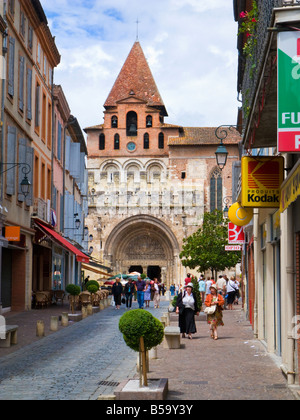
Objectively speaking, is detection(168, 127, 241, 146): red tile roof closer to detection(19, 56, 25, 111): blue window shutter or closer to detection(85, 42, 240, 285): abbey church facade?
detection(85, 42, 240, 285): abbey church facade

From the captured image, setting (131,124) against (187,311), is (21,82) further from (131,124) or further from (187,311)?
(131,124)

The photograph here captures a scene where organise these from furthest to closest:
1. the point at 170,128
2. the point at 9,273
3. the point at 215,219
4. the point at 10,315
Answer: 1. the point at 170,128
2. the point at 215,219
3. the point at 9,273
4. the point at 10,315

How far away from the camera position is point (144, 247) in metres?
63.8

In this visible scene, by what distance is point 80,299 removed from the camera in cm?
3088

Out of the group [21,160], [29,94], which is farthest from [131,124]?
[21,160]

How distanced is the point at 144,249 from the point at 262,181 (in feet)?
174

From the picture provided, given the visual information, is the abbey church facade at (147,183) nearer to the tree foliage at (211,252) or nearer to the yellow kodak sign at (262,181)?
the tree foliage at (211,252)

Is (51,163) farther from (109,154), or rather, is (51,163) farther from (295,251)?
(109,154)

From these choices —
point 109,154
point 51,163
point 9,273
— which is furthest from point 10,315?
point 109,154

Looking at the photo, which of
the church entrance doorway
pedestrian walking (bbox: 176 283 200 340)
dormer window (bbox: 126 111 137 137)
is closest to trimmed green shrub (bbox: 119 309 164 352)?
pedestrian walking (bbox: 176 283 200 340)

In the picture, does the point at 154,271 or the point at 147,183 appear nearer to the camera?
the point at 147,183

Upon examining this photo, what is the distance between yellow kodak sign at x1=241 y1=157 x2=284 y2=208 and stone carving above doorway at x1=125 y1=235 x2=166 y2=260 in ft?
173

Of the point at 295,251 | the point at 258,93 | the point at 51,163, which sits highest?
the point at 51,163
